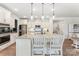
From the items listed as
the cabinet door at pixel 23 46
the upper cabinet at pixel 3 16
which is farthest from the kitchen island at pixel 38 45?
the upper cabinet at pixel 3 16

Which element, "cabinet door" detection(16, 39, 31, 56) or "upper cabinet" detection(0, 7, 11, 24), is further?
"upper cabinet" detection(0, 7, 11, 24)


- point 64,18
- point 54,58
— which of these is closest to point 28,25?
point 64,18

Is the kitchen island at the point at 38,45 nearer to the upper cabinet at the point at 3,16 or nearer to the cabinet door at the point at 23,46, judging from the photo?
the cabinet door at the point at 23,46

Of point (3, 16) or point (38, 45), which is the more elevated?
point (3, 16)

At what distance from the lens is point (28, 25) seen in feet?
29.8

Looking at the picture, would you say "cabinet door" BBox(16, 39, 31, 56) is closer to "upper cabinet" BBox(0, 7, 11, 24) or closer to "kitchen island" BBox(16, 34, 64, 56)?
"kitchen island" BBox(16, 34, 64, 56)

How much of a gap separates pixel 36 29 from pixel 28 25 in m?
0.96

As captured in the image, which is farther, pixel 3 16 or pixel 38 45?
pixel 3 16

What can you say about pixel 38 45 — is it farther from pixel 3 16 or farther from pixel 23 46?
pixel 3 16

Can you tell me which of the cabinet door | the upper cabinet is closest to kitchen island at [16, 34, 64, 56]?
the cabinet door

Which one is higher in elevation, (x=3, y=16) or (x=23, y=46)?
(x=3, y=16)

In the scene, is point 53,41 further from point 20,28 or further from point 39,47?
point 20,28

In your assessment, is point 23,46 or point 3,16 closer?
point 23,46

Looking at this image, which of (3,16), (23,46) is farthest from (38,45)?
(3,16)
